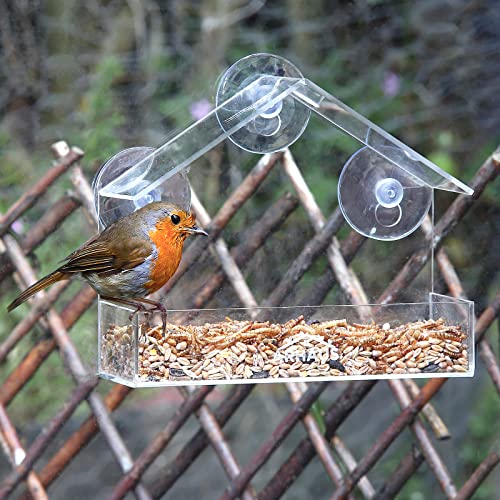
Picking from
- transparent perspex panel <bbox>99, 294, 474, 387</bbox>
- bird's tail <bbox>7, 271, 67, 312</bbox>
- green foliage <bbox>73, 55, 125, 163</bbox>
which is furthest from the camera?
green foliage <bbox>73, 55, 125, 163</bbox>

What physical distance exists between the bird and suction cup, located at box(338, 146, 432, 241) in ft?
1.65

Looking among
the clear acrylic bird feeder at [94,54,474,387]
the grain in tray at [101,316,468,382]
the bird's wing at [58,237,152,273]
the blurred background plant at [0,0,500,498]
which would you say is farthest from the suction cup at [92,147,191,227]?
the blurred background plant at [0,0,500,498]

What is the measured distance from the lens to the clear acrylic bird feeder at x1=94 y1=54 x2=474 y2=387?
2.24 metres

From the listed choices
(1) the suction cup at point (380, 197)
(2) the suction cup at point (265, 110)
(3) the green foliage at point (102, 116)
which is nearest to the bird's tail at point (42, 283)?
(2) the suction cup at point (265, 110)

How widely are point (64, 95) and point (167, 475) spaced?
2.18 meters

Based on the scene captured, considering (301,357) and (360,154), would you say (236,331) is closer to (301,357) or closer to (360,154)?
(301,357)

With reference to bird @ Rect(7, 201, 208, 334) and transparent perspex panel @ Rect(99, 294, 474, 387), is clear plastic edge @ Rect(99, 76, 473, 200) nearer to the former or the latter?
bird @ Rect(7, 201, 208, 334)

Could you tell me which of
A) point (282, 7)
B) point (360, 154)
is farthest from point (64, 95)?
point (360, 154)

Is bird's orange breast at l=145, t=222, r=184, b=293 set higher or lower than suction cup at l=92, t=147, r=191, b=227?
lower

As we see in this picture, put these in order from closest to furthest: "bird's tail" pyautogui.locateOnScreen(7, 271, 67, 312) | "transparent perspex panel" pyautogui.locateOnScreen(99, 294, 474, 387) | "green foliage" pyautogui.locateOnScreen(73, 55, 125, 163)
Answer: "transparent perspex panel" pyautogui.locateOnScreen(99, 294, 474, 387) < "bird's tail" pyautogui.locateOnScreen(7, 271, 67, 312) < "green foliage" pyautogui.locateOnScreen(73, 55, 125, 163)

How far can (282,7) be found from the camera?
14.8 feet

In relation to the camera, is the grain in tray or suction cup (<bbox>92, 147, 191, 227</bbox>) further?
suction cup (<bbox>92, 147, 191, 227</bbox>)

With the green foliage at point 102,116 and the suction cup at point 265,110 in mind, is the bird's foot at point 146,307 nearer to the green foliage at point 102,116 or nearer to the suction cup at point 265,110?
the suction cup at point 265,110

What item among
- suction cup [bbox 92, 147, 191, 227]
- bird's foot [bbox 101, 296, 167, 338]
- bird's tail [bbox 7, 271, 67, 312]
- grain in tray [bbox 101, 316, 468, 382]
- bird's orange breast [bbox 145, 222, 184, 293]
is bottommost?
grain in tray [bbox 101, 316, 468, 382]
